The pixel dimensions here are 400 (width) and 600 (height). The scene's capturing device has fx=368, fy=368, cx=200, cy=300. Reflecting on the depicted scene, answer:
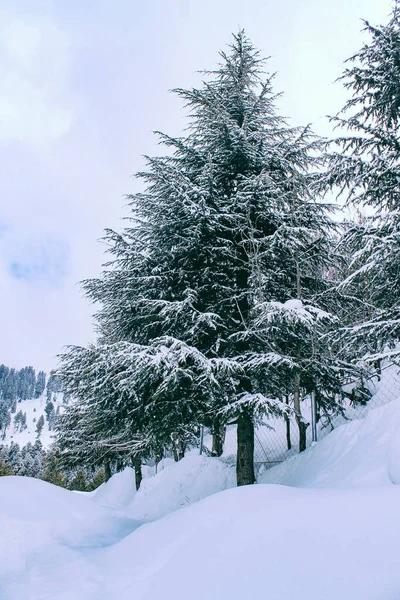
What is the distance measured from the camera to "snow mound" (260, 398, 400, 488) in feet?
13.8

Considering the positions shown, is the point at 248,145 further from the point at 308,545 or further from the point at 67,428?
the point at 67,428

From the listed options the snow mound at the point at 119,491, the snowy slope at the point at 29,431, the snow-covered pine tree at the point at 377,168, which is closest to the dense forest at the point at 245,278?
the snow-covered pine tree at the point at 377,168

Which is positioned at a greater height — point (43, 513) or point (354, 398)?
point (354, 398)

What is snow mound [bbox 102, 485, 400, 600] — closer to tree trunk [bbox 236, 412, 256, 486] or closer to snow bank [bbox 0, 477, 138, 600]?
snow bank [bbox 0, 477, 138, 600]

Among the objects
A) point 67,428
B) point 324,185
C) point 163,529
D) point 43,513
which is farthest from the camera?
point 67,428

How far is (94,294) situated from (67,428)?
16643 millimetres

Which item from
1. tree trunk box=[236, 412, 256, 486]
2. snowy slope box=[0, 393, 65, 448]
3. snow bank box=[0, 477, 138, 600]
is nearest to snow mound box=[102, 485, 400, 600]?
snow bank box=[0, 477, 138, 600]

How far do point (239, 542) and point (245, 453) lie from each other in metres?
5.20

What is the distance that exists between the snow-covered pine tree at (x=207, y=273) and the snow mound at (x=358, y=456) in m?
1.08

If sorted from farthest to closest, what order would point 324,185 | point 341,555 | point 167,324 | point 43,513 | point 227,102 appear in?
point 227,102 → point 167,324 → point 324,185 → point 43,513 → point 341,555

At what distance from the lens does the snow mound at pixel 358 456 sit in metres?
4.22

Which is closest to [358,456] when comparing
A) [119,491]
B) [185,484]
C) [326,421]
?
[326,421]

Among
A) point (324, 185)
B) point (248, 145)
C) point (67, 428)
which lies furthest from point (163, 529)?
point (67, 428)

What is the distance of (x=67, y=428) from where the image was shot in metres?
22.2
